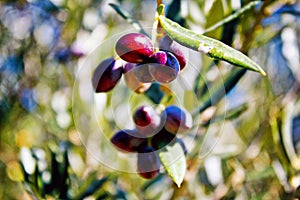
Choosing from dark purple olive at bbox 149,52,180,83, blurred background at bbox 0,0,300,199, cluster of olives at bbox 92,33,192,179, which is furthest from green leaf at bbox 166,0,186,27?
dark purple olive at bbox 149,52,180,83

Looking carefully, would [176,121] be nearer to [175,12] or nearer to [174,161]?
[174,161]

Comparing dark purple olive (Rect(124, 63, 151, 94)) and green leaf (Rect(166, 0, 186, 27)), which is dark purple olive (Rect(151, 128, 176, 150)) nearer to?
dark purple olive (Rect(124, 63, 151, 94))

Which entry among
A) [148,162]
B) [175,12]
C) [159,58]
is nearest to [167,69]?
[159,58]

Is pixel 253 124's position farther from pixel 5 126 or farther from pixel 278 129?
pixel 5 126

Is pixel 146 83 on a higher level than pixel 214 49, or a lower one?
lower

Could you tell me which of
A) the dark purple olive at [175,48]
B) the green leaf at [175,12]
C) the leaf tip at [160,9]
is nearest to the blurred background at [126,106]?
the green leaf at [175,12]

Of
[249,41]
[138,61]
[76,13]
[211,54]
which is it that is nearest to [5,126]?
[76,13]

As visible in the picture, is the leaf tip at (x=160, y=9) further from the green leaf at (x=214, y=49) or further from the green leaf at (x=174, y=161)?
the green leaf at (x=174, y=161)
